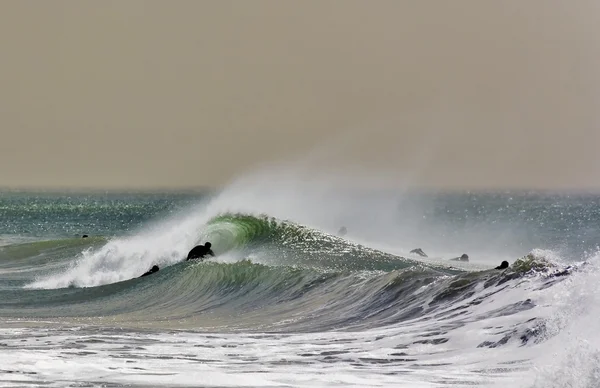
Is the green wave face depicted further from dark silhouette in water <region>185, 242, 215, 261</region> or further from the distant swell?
dark silhouette in water <region>185, 242, 215, 261</region>

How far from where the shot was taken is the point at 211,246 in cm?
3472

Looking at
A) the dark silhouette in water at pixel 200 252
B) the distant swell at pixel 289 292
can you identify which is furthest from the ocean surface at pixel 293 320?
the dark silhouette in water at pixel 200 252

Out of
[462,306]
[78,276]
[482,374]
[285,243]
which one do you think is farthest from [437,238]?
[482,374]

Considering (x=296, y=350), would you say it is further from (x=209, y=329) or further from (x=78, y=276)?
(x=78, y=276)

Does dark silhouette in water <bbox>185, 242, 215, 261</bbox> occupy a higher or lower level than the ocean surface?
higher

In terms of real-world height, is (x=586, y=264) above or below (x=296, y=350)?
above

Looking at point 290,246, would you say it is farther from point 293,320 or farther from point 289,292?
point 293,320

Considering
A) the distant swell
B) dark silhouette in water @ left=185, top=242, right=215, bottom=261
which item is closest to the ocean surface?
the distant swell

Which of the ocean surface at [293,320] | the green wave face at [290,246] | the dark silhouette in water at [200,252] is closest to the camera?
the ocean surface at [293,320]

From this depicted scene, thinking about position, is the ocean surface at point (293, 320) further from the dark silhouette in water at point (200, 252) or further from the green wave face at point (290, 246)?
the dark silhouette in water at point (200, 252)

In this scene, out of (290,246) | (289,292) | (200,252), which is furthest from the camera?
(290,246)

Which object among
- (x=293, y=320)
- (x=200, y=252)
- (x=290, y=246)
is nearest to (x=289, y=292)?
(x=293, y=320)

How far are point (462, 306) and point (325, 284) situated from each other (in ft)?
20.4

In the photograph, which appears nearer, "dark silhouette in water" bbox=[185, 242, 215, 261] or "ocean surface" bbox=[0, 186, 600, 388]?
"ocean surface" bbox=[0, 186, 600, 388]
